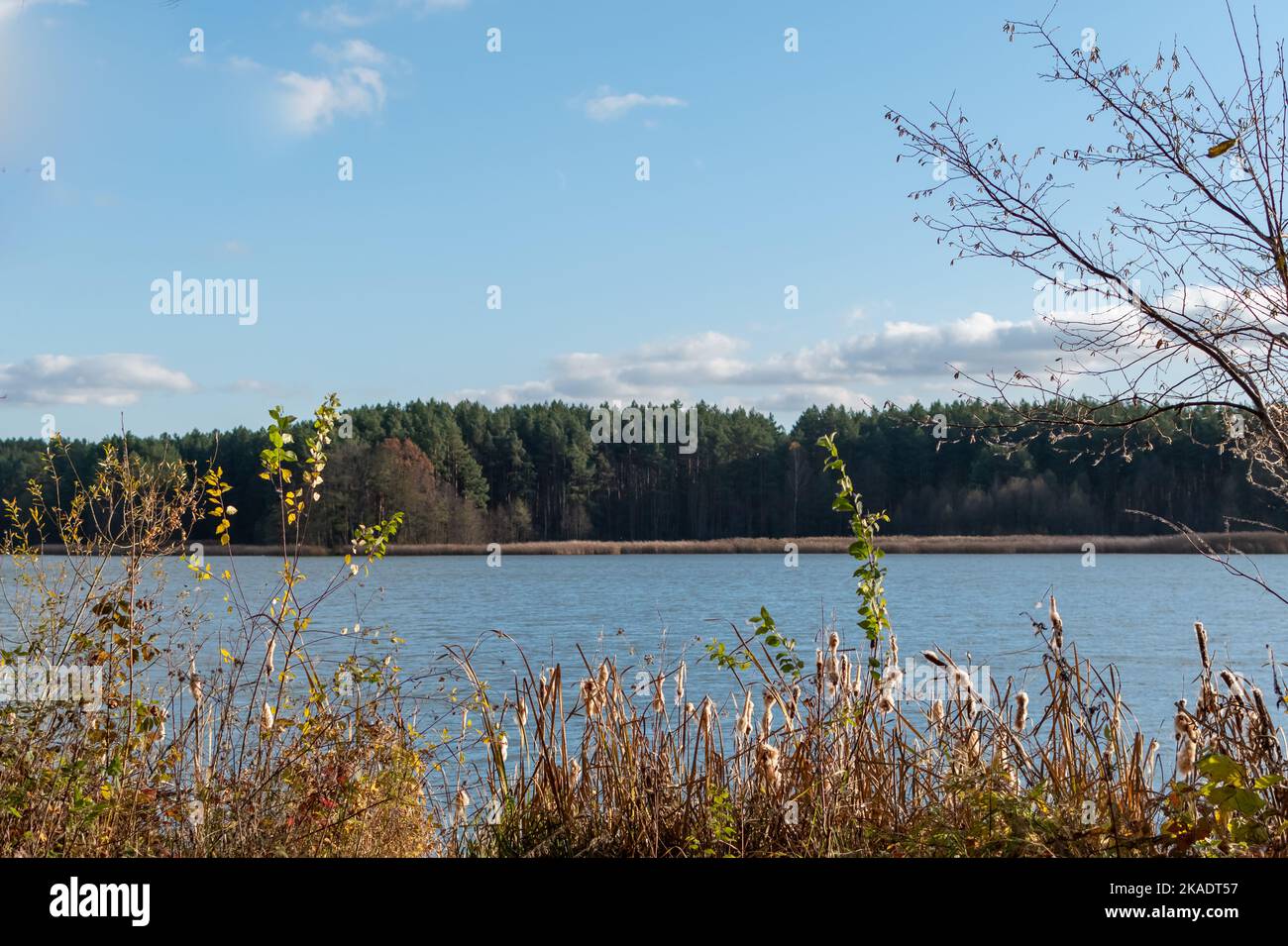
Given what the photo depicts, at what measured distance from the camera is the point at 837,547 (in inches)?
1855

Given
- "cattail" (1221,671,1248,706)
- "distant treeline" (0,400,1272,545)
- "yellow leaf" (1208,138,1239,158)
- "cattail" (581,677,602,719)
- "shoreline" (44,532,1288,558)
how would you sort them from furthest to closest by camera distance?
"shoreline" (44,532,1288,558) < "distant treeline" (0,400,1272,545) < "cattail" (581,677,602,719) < "cattail" (1221,671,1248,706) < "yellow leaf" (1208,138,1239,158)

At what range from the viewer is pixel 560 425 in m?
56.4

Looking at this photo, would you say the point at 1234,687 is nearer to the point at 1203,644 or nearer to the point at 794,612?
the point at 1203,644

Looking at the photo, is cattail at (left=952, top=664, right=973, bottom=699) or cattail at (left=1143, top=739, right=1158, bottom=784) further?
cattail at (left=1143, top=739, right=1158, bottom=784)

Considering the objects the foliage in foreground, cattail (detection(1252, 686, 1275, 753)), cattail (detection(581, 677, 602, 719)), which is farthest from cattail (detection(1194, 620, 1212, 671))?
cattail (detection(581, 677, 602, 719))

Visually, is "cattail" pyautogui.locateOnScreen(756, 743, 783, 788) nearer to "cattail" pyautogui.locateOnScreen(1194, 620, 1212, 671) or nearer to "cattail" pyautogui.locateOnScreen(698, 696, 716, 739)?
"cattail" pyautogui.locateOnScreen(698, 696, 716, 739)

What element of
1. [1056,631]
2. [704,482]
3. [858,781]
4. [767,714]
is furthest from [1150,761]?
[704,482]

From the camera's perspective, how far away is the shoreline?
4638cm

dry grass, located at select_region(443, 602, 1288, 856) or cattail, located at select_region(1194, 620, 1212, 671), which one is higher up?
cattail, located at select_region(1194, 620, 1212, 671)

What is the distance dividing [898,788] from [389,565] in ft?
123

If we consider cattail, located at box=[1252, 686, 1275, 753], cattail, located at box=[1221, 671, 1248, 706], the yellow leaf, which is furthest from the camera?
cattail, located at box=[1221, 671, 1248, 706]

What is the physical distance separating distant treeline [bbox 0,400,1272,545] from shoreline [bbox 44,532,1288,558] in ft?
2.52

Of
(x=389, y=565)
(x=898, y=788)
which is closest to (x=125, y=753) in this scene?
(x=898, y=788)

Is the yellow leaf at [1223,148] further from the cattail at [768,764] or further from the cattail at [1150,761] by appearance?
the cattail at [768,764]
